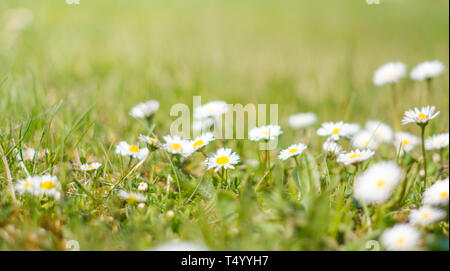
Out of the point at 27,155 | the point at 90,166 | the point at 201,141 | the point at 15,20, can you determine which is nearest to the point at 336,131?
the point at 201,141

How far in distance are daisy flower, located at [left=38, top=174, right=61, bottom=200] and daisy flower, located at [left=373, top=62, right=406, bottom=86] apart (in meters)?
1.83

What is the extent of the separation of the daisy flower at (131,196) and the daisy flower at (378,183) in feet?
2.37

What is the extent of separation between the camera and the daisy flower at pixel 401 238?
108 cm

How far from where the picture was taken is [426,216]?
117 cm

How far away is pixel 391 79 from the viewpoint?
2.30 meters

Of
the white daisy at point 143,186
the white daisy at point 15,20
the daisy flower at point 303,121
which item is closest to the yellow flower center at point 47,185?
the white daisy at point 143,186

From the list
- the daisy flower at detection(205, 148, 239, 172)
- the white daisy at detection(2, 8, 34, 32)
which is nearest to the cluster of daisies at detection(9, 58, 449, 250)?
the daisy flower at detection(205, 148, 239, 172)

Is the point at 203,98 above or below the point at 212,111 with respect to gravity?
above

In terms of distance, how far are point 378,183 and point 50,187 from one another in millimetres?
1047

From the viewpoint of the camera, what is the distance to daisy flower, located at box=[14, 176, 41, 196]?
1.29 meters

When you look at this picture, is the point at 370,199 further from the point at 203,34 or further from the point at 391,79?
the point at 203,34

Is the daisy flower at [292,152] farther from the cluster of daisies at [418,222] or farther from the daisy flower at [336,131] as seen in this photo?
the cluster of daisies at [418,222]

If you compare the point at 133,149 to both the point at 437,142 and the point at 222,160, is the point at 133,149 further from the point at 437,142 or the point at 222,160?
the point at 437,142
